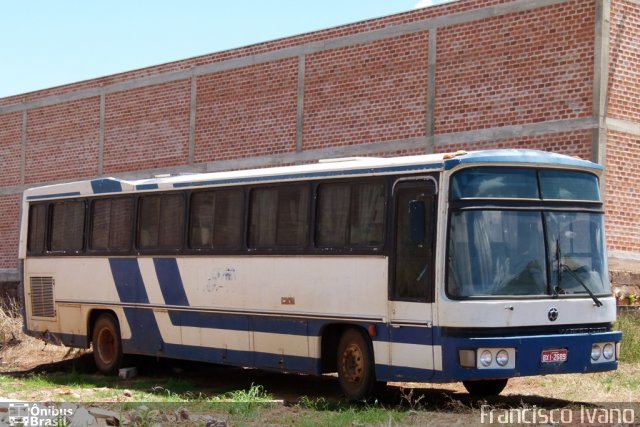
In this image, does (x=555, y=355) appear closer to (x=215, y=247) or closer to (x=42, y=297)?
(x=215, y=247)

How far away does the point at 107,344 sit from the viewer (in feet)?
53.9

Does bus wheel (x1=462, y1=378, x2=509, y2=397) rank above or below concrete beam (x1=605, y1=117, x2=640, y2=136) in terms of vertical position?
below

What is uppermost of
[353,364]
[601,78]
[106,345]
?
[601,78]

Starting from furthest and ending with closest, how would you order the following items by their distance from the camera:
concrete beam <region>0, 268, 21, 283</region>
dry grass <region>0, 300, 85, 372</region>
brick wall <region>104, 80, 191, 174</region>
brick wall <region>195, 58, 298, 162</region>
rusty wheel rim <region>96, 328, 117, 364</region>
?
1. concrete beam <region>0, 268, 21, 283</region>
2. brick wall <region>104, 80, 191, 174</region>
3. brick wall <region>195, 58, 298, 162</region>
4. dry grass <region>0, 300, 85, 372</region>
5. rusty wheel rim <region>96, 328, 117, 364</region>

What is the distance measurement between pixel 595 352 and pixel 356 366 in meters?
2.67

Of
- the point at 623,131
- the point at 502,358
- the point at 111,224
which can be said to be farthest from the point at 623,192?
the point at 111,224

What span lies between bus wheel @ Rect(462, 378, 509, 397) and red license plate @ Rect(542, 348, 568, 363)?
1.64 metres

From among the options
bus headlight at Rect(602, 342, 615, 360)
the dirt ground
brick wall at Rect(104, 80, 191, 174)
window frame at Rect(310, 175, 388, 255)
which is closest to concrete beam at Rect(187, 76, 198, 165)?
brick wall at Rect(104, 80, 191, 174)

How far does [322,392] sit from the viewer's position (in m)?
13.6

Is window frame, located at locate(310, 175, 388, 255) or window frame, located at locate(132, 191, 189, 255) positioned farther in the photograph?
window frame, located at locate(132, 191, 189, 255)

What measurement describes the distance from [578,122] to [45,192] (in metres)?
9.28

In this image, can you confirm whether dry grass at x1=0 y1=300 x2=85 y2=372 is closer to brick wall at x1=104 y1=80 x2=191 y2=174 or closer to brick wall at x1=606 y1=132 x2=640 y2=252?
brick wall at x1=104 y1=80 x2=191 y2=174

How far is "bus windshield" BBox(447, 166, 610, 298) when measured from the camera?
1077 cm

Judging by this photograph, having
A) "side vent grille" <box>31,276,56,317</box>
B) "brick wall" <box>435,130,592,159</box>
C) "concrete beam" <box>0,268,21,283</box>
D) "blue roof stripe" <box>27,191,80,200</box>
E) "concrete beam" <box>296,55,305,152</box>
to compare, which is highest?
"concrete beam" <box>296,55,305,152</box>
